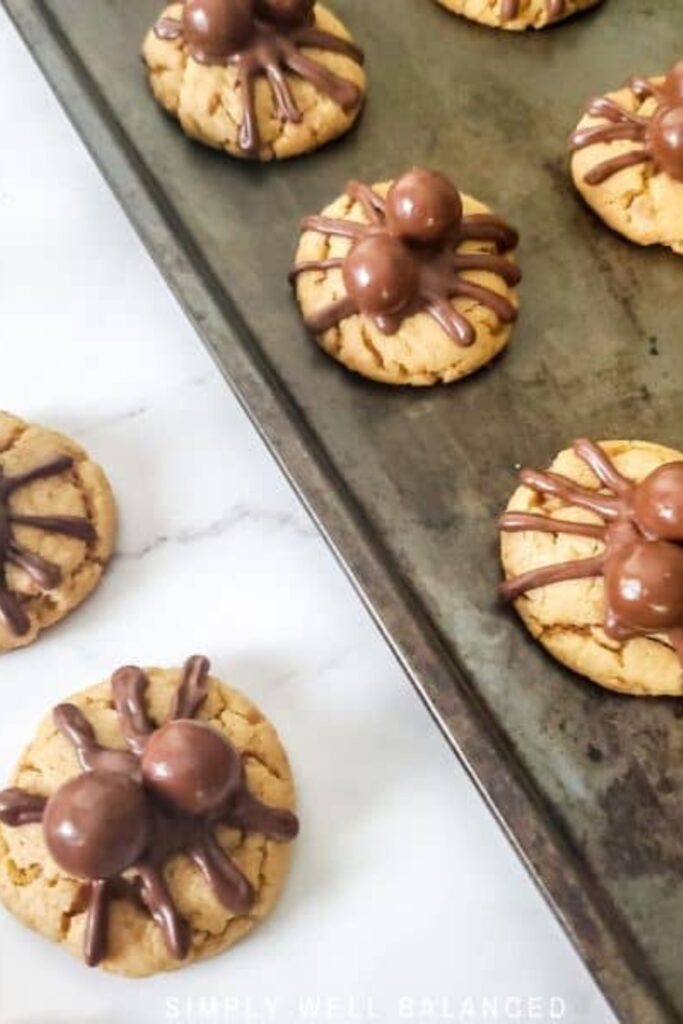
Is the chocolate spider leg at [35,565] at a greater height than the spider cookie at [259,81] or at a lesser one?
lesser

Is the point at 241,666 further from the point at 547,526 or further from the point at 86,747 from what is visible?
the point at 547,526

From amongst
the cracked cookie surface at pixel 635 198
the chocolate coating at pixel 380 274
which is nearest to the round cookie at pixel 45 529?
the chocolate coating at pixel 380 274

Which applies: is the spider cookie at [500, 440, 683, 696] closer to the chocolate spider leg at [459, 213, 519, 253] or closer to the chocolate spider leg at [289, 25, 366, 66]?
the chocolate spider leg at [459, 213, 519, 253]

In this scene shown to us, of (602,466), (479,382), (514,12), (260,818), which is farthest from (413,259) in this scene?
(260,818)

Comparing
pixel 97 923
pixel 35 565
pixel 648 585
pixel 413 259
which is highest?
pixel 413 259

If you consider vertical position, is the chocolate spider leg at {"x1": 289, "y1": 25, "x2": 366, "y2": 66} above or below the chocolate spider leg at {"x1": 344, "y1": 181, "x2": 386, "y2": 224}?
above

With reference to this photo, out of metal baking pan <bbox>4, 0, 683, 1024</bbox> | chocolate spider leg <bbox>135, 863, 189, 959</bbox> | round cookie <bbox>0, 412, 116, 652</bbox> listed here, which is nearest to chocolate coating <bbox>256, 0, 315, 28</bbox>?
metal baking pan <bbox>4, 0, 683, 1024</bbox>

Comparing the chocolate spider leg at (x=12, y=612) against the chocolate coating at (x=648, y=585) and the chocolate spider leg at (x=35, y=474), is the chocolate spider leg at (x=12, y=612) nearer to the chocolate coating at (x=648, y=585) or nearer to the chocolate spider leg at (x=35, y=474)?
the chocolate spider leg at (x=35, y=474)
